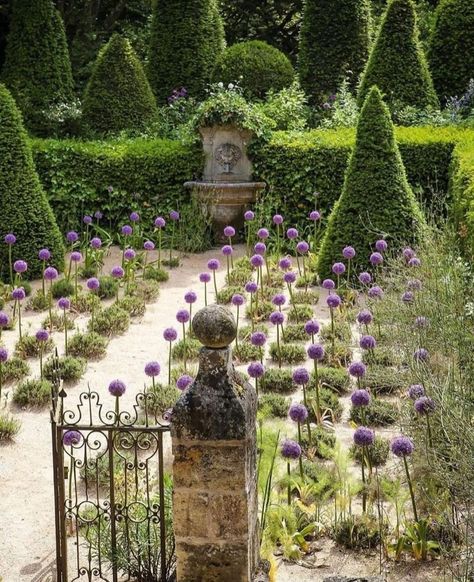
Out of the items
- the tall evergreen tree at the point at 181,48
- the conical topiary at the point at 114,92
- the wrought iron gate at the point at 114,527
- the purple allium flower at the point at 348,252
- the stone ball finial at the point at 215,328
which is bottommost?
the wrought iron gate at the point at 114,527

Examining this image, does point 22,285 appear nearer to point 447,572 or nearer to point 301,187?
point 301,187

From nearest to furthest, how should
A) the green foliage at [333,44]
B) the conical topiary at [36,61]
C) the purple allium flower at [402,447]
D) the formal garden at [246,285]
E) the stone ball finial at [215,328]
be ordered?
the stone ball finial at [215,328] → the purple allium flower at [402,447] → the formal garden at [246,285] → the conical topiary at [36,61] → the green foliage at [333,44]

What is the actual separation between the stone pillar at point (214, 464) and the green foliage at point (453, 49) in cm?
1078

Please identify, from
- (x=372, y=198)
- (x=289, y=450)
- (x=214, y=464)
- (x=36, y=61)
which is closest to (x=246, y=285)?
(x=372, y=198)

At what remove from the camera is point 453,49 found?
44.1ft

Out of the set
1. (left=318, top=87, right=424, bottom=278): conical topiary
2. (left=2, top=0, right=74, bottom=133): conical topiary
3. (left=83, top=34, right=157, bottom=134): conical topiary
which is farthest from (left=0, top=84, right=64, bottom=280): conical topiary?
(left=2, top=0, right=74, bottom=133): conical topiary

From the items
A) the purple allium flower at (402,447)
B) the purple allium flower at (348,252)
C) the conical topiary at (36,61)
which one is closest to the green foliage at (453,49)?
the conical topiary at (36,61)

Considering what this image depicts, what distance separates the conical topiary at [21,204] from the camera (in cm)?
928

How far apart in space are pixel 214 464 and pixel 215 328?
53 cm

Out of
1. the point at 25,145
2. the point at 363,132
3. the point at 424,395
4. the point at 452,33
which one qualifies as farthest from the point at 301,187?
the point at 424,395

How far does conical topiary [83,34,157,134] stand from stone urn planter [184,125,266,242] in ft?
6.75

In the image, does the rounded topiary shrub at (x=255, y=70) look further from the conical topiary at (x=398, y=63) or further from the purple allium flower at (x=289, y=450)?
the purple allium flower at (x=289, y=450)

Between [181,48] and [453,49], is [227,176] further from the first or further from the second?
[453,49]

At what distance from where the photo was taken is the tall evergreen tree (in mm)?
14375
